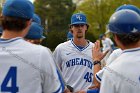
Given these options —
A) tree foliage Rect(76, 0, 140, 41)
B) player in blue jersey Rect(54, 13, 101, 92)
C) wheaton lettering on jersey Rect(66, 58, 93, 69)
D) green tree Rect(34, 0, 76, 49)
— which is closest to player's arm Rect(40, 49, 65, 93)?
player in blue jersey Rect(54, 13, 101, 92)

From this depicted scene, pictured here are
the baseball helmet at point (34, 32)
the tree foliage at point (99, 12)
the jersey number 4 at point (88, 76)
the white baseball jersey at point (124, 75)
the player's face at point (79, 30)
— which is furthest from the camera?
the tree foliage at point (99, 12)

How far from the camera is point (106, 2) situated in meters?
56.2

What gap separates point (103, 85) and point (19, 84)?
0.85m

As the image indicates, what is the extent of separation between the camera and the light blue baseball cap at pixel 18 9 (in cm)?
420

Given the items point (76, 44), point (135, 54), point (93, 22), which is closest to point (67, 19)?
point (93, 22)

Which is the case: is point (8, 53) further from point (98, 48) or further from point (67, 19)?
point (67, 19)

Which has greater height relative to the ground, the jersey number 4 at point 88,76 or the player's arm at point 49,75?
the player's arm at point 49,75

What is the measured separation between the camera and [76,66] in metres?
8.18

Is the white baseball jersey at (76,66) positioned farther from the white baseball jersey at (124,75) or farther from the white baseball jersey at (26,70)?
the white baseball jersey at (26,70)

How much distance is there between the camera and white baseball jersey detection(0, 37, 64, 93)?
163 inches

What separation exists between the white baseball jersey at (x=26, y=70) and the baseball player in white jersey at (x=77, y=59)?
394 centimetres

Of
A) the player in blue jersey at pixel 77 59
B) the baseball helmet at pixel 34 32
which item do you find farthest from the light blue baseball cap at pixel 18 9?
the player in blue jersey at pixel 77 59

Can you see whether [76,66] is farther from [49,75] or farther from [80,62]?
[49,75]

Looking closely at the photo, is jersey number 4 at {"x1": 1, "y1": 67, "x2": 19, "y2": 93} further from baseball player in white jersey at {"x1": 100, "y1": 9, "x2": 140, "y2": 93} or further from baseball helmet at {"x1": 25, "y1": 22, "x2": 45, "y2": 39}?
baseball helmet at {"x1": 25, "y1": 22, "x2": 45, "y2": 39}
